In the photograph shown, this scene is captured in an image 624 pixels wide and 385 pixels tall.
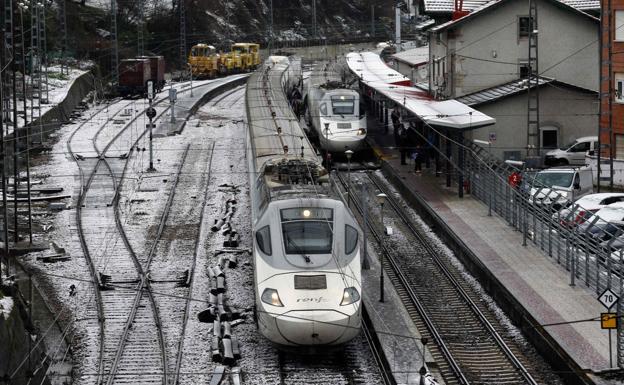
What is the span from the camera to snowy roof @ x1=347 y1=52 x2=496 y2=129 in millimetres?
34344

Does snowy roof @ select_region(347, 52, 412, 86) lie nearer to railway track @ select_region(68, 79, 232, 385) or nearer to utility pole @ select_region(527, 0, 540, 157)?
utility pole @ select_region(527, 0, 540, 157)

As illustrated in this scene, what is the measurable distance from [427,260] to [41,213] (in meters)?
12.3

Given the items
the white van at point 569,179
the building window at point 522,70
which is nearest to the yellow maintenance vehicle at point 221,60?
the building window at point 522,70

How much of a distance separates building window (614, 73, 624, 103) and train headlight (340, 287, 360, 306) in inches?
846

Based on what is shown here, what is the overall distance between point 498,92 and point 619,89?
4.65m

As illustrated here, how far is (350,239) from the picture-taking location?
21.1 meters

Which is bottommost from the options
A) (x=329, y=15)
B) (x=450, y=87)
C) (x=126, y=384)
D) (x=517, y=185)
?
(x=126, y=384)

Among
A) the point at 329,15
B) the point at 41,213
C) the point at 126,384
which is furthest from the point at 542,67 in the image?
the point at 329,15

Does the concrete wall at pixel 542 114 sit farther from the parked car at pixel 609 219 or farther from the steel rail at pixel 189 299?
the parked car at pixel 609 219

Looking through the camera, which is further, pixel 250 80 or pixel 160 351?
pixel 250 80

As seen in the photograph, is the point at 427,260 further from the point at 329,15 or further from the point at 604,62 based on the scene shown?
the point at 329,15

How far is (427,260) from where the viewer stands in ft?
95.6

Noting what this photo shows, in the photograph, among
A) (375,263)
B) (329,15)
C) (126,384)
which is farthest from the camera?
(329,15)

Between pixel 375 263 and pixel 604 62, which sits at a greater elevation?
pixel 604 62
